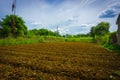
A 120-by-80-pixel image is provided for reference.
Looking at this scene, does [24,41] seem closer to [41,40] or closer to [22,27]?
[41,40]

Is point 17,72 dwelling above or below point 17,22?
below

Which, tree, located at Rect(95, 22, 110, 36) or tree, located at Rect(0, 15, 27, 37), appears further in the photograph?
tree, located at Rect(95, 22, 110, 36)

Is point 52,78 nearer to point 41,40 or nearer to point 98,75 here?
point 98,75

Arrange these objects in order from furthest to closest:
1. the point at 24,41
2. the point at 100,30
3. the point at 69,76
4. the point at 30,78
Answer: the point at 100,30 → the point at 24,41 → the point at 69,76 → the point at 30,78

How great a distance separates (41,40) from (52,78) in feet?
118

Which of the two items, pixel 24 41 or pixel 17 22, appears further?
pixel 17 22

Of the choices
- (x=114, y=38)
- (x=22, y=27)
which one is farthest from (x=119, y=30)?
(x=22, y=27)

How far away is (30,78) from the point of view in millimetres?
5516

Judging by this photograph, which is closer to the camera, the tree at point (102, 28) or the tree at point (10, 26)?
the tree at point (10, 26)

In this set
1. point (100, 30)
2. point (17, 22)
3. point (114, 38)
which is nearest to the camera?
point (114, 38)

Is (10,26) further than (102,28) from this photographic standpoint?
No

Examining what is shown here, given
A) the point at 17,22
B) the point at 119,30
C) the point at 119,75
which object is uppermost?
the point at 17,22

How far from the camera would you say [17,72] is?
20.7 feet

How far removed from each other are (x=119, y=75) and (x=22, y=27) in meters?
50.9
